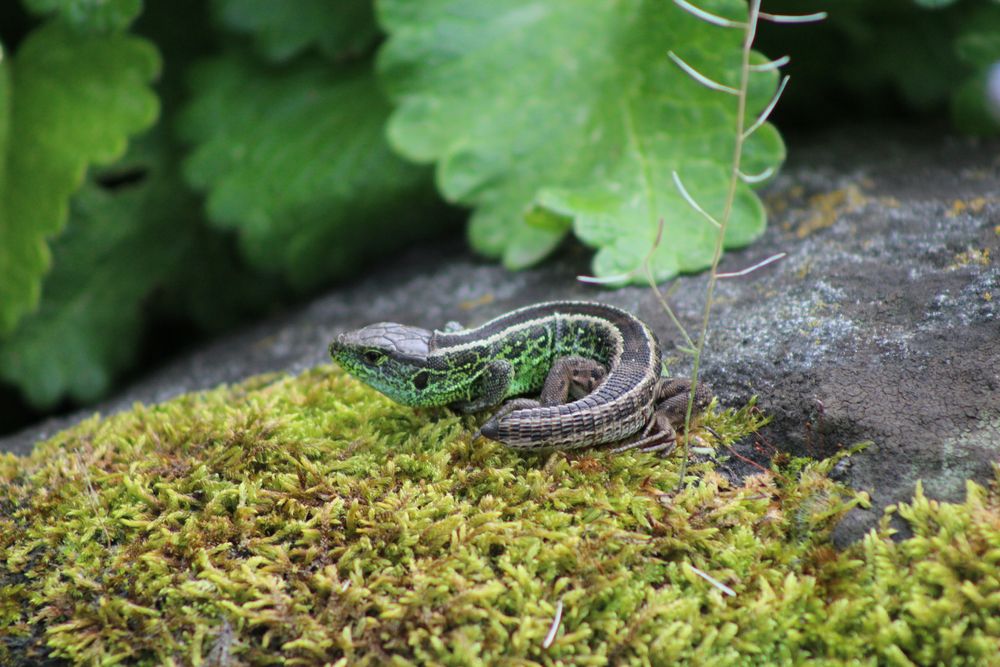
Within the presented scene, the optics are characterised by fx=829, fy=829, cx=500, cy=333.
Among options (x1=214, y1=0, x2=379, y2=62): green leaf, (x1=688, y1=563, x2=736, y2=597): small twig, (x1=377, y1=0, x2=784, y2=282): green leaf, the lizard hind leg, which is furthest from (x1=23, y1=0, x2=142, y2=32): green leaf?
(x1=688, y1=563, x2=736, y2=597): small twig

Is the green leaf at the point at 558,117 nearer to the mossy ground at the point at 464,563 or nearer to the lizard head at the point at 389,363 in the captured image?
the lizard head at the point at 389,363

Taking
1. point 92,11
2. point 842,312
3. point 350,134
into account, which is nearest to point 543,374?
point 842,312

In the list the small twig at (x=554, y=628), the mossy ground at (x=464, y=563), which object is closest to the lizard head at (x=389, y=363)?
the mossy ground at (x=464, y=563)

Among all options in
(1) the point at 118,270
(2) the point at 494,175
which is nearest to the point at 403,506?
(2) the point at 494,175

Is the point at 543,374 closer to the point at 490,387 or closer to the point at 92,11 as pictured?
the point at 490,387

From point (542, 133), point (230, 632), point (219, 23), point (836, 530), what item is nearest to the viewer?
point (230, 632)

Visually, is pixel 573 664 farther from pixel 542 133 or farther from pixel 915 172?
pixel 915 172

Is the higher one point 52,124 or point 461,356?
point 52,124
